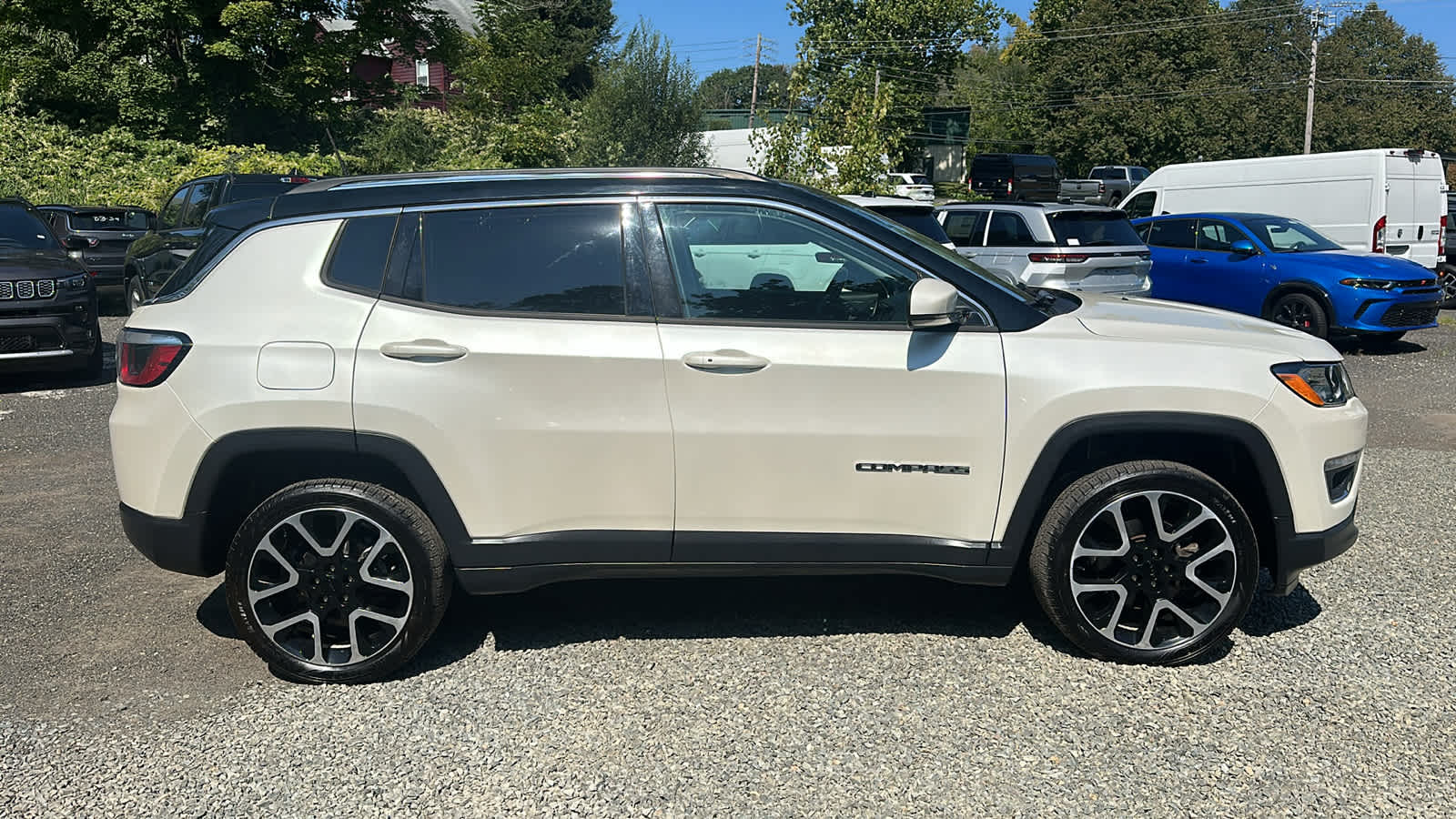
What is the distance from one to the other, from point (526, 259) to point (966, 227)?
9.91 meters

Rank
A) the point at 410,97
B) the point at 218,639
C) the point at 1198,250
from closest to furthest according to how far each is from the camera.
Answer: the point at 218,639, the point at 1198,250, the point at 410,97

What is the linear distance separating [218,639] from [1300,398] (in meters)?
4.07

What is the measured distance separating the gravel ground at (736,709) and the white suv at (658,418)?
33 centimetres

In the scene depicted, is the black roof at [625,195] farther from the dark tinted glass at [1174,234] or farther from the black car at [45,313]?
the dark tinted glass at [1174,234]

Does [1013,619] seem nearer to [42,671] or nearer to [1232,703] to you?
[1232,703]

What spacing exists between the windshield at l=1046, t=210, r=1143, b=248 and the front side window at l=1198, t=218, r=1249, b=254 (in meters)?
2.15

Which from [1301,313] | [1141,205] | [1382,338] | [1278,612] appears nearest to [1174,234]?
[1301,313]

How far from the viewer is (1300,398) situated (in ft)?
12.8

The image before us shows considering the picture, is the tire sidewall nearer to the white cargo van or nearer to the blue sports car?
the blue sports car

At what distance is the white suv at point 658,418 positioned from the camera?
3781mm

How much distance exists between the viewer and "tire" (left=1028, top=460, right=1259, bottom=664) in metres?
3.89

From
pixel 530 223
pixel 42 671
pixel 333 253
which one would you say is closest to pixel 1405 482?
pixel 530 223

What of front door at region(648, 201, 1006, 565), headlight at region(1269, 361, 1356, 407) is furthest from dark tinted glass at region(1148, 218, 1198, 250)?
front door at region(648, 201, 1006, 565)

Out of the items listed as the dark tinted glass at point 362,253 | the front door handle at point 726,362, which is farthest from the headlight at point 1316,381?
the dark tinted glass at point 362,253
